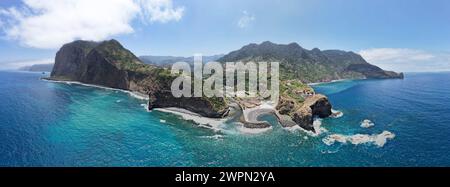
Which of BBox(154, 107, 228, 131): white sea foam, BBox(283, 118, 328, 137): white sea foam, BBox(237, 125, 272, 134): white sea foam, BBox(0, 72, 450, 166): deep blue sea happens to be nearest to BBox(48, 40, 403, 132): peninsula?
BBox(283, 118, 328, 137): white sea foam

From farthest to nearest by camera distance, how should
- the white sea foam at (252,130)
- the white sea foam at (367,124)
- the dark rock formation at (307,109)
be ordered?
the dark rock formation at (307,109) → the white sea foam at (367,124) → the white sea foam at (252,130)

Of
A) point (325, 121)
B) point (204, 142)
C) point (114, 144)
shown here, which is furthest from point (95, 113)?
point (325, 121)

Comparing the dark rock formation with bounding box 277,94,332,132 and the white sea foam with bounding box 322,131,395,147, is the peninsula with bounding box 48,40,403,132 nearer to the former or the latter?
the dark rock formation with bounding box 277,94,332,132

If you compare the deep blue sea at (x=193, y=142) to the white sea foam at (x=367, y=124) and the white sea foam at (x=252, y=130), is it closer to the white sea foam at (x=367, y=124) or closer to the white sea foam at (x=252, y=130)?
the white sea foam at (x=367, y=124)

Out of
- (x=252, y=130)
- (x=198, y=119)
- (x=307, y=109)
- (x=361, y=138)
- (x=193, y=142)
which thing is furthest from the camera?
(x=198, y=119)

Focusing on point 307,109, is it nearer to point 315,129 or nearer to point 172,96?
point 315,129

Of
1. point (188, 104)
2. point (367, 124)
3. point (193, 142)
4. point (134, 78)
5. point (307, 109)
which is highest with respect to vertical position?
point (134, 78)

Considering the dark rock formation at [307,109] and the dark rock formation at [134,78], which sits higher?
the dark rock formation at [134,78]

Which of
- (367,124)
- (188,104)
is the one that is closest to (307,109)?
(367,124)

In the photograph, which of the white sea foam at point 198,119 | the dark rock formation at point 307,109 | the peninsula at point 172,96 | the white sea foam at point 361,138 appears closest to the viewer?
the white sea foam at point 361,138

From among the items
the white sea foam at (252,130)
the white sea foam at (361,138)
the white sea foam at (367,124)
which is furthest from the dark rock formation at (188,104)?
the white sea foam at (367,124)
